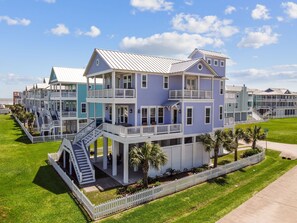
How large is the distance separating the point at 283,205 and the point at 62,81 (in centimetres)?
3446

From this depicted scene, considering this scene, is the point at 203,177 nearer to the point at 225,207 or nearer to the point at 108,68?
the point at 225,207

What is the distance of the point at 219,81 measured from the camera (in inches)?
1124

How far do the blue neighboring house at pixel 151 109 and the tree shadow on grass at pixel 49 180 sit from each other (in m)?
1.68

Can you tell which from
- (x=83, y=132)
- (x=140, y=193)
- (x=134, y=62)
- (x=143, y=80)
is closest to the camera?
(x=140, y=193)

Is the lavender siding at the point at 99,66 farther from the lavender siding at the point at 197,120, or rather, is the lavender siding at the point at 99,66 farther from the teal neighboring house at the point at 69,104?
the teal neighboring house at the point at 69,104

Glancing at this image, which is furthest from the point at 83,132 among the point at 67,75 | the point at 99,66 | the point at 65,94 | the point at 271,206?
the point at 271,206

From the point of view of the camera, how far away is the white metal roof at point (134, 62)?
21844 mm

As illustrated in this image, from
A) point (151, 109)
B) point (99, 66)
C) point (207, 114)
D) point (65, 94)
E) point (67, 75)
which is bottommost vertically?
point (207, 114)

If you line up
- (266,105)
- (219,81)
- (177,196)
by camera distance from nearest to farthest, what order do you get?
(177,196), (219,81), (266,105)

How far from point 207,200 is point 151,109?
1009 centimetres

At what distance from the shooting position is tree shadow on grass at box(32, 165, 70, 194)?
19.1 m

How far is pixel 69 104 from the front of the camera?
1686 inches

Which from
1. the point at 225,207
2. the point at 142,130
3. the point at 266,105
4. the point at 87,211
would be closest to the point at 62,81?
the point at 142,130

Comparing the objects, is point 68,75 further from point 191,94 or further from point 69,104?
point 191,94
